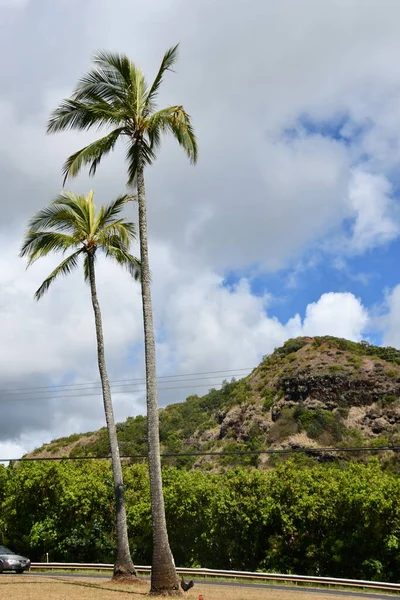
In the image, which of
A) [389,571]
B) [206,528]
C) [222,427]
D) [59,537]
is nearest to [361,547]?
[389,571]

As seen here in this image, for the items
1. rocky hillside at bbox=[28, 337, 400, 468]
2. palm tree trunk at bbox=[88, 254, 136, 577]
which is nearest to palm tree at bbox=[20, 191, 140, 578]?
palm tree trunk at bbox=[88, 254, 136, 577]

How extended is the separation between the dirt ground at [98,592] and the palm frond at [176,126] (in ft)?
43.8

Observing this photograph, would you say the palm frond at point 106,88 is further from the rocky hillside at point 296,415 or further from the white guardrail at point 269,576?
the rocky hillside at point 296,415

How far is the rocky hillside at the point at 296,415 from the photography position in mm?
83812

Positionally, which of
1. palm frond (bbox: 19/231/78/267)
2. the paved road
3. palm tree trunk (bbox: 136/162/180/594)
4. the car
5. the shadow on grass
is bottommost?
the paved road

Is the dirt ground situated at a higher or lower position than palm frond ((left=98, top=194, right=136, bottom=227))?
lower

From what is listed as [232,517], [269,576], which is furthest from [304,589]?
[232,517]

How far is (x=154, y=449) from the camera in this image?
18875 mm

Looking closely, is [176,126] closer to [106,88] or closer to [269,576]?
[106,88]

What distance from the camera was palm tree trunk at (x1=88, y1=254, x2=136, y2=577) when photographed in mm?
22578

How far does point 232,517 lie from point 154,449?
15.2 meters

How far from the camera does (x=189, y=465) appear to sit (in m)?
84.5

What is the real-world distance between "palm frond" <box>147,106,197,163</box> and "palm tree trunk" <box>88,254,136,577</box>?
666 centimetres

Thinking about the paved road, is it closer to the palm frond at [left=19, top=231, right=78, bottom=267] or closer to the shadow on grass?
the shadow on grass
